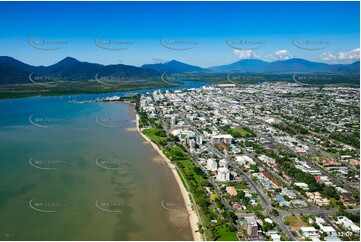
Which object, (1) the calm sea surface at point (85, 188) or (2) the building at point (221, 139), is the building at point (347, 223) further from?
(2) the building at point (221, 139)

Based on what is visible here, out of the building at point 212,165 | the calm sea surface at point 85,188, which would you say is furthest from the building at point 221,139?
the building at point 212,165

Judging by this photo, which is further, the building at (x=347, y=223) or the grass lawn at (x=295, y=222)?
the grass lawn at (x=295, y=222)

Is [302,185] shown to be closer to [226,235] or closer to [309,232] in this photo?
[309,232]

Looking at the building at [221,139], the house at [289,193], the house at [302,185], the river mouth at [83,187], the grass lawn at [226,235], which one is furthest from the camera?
the building at [221,139]

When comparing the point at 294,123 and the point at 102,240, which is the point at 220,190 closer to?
the point at 102,240

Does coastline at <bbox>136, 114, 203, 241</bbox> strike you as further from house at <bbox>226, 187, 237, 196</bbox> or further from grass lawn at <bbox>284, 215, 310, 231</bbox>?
grass lawn at <bbox>284, 215, 310, 231</bbox>

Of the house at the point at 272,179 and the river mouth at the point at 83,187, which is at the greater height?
the river mouth at the point at 83,187

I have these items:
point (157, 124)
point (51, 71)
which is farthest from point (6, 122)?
point (51, 71)

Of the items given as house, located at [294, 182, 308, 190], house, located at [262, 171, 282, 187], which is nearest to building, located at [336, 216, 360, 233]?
house, located at [294, 182, 308, 190]

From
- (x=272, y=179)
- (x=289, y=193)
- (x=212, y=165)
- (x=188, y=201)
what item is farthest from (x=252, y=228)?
(x=212, y=165)
